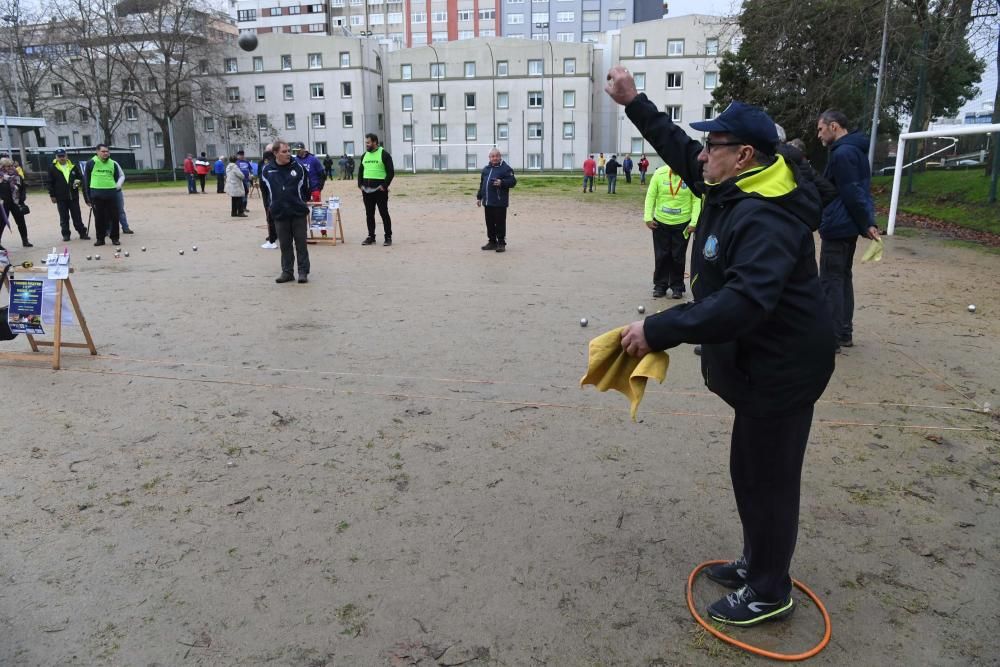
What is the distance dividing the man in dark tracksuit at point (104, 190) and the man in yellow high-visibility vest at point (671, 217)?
10366 mm

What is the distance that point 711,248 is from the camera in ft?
8.68

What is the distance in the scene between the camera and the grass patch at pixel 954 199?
17.6 m

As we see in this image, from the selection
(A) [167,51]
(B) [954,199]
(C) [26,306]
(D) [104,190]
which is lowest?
(C) [26,306]

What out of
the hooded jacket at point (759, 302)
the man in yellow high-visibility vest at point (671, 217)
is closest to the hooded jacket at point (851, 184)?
the man in yellow high-visibility vest at point (671, 217)

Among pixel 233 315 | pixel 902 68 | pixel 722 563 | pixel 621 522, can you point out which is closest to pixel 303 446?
pixel 621 522

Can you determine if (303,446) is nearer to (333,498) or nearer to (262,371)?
(333,498)

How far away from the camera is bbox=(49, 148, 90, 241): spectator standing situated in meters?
15.0

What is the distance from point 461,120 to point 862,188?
219ft

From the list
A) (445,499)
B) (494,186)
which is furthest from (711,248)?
(494,186)

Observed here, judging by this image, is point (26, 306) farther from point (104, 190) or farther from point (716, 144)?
point (104, 190)

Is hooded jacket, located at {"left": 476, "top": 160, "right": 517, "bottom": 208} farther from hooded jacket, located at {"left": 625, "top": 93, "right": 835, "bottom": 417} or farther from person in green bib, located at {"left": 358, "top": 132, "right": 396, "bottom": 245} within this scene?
hooded jacket, located at {"left": 625, "top": 93, "right": 835, "bottom": 417}

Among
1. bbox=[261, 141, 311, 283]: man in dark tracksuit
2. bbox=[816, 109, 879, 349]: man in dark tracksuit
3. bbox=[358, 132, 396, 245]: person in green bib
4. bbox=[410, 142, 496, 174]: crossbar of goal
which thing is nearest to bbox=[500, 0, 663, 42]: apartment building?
bbox=[410, 142, 496, 174]: crossbar of goal

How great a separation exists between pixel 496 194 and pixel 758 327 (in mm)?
10578

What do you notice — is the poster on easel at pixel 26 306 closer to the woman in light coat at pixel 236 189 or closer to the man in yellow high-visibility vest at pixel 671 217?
the man in yellow high-visibility vest at pixel 671 217
